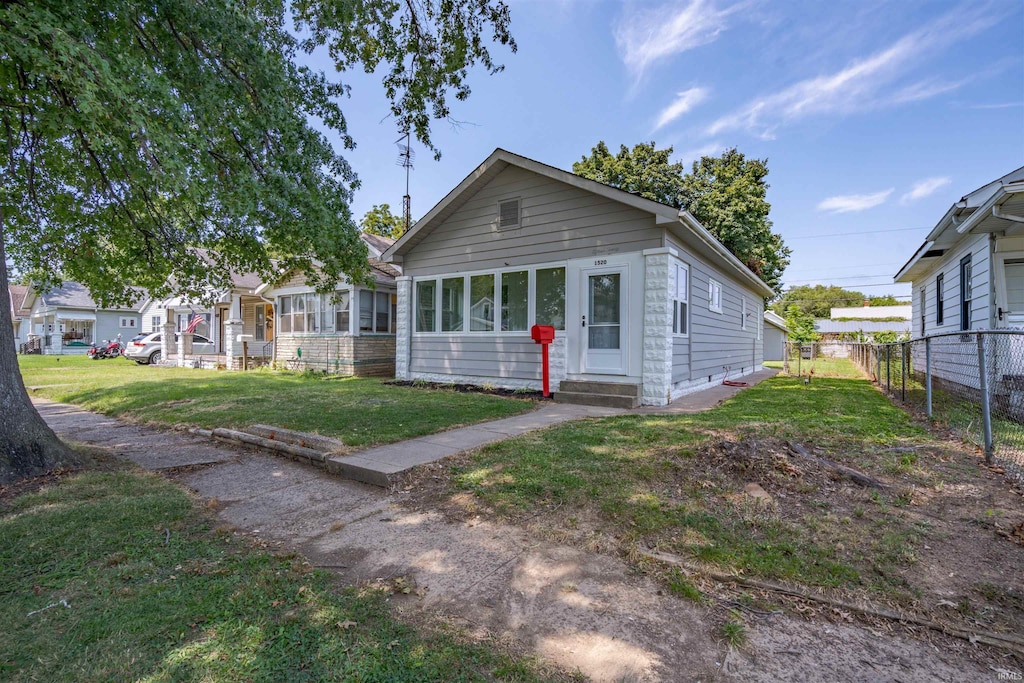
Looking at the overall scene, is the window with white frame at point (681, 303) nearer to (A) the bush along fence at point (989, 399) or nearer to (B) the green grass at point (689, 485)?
(B) the green grass at point (689, 485)

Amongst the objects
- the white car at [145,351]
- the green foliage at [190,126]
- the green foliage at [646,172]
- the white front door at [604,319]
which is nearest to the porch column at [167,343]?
the white car at [145,351]

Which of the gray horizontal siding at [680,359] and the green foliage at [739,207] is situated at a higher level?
the green foliage at [739,207]

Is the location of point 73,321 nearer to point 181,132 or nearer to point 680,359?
point 181,132

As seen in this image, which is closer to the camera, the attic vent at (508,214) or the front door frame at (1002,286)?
the front door frame at (1002,286)

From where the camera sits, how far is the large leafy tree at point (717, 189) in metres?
24.4

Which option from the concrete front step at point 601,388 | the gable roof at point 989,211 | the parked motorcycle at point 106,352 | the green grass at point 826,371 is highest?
the gable roof at point 989,211

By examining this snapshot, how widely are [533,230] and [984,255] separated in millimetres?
7986

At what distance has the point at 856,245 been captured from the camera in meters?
44.6

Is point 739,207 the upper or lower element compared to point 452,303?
upper

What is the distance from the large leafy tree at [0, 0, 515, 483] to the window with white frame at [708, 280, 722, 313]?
7.43m

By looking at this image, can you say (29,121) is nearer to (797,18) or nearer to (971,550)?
(971,550)

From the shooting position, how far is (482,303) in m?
10.6

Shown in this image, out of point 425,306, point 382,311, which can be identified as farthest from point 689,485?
point 382,311

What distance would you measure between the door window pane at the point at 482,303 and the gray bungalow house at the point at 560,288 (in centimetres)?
3
